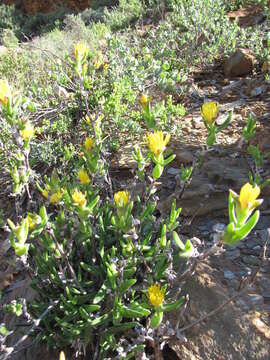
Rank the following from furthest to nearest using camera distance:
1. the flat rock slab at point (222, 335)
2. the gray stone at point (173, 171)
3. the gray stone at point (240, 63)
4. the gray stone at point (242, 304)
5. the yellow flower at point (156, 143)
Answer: the gray stone at point (240, 63)
the gray stone at point (173, 171)
the gray stone at point (242, 304)
the flat rock slab at point (222, 335)
the yellow flower at point (156, 143)

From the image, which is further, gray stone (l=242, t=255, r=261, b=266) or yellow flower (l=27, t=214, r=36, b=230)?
gray stone (l=242, t=255, r=261, b=266)

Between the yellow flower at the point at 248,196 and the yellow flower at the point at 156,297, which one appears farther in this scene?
the yellow flower at the point at 156,297

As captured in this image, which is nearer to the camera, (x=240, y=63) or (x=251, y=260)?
(x=251, y=260)

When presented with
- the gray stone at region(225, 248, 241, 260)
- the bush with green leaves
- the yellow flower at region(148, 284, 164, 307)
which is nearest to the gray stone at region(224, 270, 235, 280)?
the gray stone at region(225, 248, 241, 260)

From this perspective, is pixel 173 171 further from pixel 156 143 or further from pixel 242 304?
pixel 156 143

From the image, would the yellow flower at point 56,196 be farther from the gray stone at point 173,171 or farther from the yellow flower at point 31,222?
the gray stone at point 173,171

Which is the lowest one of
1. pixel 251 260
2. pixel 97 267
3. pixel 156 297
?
pixel 251 260

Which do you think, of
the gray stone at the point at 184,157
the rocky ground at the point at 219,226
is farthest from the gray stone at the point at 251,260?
the gray stone at the point at 184,157

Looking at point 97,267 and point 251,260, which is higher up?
point 97,267

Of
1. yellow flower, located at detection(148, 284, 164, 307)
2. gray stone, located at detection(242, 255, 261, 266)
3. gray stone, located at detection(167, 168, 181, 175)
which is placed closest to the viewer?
yellow flower, located at detection(148, 284, 164, 307)

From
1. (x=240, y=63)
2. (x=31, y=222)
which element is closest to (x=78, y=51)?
(x=31, y=222)

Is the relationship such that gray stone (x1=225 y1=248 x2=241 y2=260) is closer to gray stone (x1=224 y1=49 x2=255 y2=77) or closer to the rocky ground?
the rocky ground

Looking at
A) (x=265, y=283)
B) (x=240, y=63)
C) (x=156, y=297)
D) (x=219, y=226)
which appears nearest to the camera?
(x=156, y=297)

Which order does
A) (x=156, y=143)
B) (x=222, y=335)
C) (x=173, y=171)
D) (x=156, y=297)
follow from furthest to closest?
(x=173, y=171), (x=222, y=335), (x=156, y=143), (x=156, y=297)
